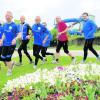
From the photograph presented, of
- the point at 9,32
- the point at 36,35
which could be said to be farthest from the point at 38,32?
the point at 9,32

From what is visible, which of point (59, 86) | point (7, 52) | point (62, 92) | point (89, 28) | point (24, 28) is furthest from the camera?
point (24, 28)

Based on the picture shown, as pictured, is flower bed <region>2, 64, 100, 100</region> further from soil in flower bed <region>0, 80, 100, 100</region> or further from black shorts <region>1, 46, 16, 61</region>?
black shorts <region>1, 46, 16, 61</region>

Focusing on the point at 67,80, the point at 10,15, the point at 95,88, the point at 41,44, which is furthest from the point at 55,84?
the point at 41,44

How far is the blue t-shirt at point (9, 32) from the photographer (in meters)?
16.9

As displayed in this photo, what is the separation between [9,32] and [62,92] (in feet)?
23.6

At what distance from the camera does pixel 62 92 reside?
10086 mm

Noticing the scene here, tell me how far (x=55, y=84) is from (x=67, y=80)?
1.83 ft

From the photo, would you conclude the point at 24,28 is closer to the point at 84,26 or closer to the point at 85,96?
the point at 84,26

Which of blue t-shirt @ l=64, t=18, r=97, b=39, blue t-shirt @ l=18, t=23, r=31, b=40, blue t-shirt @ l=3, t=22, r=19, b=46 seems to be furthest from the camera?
blue t-shirt @ l=18, t=23, r=31, b=40

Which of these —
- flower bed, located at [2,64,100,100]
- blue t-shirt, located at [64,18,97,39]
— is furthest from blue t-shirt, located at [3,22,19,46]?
flower bed, located at [2,64,100,100]

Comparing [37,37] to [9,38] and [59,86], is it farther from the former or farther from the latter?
[59,86]

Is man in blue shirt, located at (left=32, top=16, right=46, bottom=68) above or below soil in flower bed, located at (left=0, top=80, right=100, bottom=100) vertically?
below

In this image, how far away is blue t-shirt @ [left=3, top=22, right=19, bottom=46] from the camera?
1692cm

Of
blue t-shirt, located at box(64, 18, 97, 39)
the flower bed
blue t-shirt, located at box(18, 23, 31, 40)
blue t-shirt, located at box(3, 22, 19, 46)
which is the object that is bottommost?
blue t-shirt, located at box(18, 23, 31, 40)
